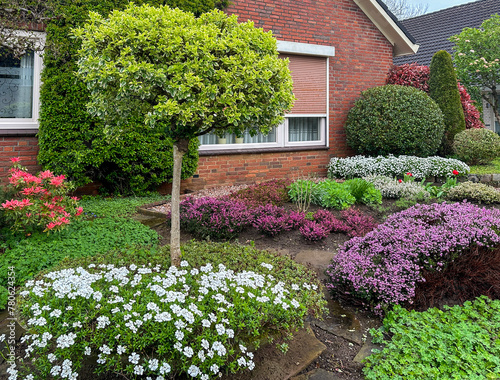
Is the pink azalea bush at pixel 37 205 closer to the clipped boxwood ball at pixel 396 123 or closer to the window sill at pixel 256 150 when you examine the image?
the window sill at pixel 256 150

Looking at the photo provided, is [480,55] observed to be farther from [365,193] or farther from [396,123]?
[365,193]

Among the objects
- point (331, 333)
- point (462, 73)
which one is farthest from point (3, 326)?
point (462, 73)

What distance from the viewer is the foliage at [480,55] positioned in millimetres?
13555

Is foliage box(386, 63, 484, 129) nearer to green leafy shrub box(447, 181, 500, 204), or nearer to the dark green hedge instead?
green leafy shrub box(447, 181, 500, 204)

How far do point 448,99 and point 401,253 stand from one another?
899 cm

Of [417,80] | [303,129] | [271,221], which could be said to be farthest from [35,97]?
[417,80]

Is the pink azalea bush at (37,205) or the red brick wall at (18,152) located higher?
the red brick wall at (18,152)

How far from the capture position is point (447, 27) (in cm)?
1823

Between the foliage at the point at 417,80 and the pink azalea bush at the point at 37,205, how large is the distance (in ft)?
30.6

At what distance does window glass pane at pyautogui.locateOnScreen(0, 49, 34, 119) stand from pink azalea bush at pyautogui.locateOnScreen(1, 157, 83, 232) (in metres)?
2.44

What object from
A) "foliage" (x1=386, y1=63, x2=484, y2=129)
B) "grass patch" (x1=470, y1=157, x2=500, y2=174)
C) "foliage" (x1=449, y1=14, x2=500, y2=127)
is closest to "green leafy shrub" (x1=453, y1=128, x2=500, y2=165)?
"grass patch" (x1=470, y1=157, x2=500, y2=174)

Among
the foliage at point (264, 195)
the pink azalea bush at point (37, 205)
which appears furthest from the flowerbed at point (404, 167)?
the pink azalea bush at point (37, 205)

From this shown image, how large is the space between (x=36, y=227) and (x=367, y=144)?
7.38 meters

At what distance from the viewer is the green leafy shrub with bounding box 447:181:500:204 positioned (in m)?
6.63
